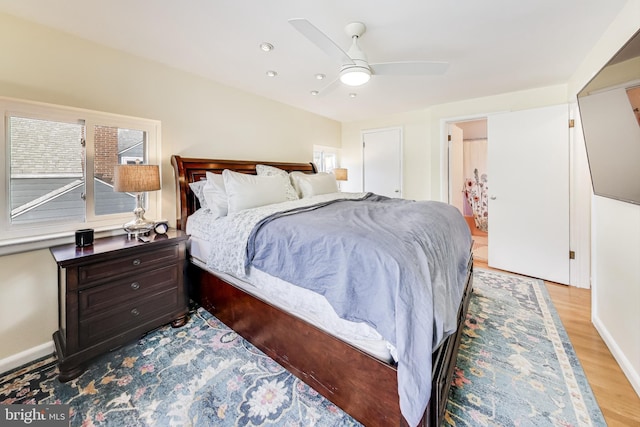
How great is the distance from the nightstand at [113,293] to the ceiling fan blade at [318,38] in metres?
1.81

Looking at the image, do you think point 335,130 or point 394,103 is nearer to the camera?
point 394,103

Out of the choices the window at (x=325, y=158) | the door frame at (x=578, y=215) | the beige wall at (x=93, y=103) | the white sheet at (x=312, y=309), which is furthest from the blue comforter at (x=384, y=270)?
the window at (x=325, y=158)

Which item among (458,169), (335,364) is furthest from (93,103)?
(458,169)

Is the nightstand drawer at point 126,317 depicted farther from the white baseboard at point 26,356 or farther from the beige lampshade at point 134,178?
the beige lampshade at point 134,178

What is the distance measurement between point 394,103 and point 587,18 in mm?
2202

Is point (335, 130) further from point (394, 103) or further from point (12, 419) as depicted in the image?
point (12, 419)

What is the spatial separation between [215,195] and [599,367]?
3.14 metres

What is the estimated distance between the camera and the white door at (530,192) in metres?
3.09

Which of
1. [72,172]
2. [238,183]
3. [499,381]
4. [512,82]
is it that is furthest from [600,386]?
[72,172]

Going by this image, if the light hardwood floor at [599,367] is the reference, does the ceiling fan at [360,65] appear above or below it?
above

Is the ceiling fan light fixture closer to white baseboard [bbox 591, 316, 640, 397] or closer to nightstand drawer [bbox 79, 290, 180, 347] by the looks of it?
nightstand drawer [bbox 79, 290, 180, 347]

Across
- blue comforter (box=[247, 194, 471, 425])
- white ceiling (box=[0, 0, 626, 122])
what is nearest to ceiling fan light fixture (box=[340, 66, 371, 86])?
white ceiling (box=[0, 0, 626, 122])

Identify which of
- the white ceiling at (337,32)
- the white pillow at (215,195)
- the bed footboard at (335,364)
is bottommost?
the bed footboard at (335,364)

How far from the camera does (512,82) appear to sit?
3.09m
